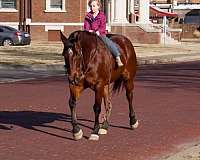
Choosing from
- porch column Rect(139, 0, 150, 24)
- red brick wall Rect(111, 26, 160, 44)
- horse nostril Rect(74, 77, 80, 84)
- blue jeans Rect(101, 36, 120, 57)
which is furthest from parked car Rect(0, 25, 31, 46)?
horse nostril Rect(74, 77, 80, 84)

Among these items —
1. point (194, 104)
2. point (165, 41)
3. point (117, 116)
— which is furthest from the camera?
point (165, 41)

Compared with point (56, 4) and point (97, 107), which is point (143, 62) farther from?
point (97, 107)

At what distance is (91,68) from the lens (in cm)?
924

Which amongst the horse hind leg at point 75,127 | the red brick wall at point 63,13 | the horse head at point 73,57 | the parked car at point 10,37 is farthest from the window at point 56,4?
the horse head at point 73,57

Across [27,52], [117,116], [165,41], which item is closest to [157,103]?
[117,116]

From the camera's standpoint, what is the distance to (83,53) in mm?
9055

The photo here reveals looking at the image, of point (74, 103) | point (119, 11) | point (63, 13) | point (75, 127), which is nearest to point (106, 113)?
point (75, 127)

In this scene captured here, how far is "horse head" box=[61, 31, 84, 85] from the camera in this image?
28.9 ft

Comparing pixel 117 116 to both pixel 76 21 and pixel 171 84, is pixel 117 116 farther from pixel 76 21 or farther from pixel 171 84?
pixel 76 21

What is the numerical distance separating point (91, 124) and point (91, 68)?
2.17m

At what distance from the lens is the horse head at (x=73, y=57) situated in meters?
8.80

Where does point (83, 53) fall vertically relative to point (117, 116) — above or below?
above

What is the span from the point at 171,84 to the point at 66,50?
11.1m

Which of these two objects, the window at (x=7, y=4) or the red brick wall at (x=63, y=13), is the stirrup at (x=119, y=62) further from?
the window at (x=7, y=4)
